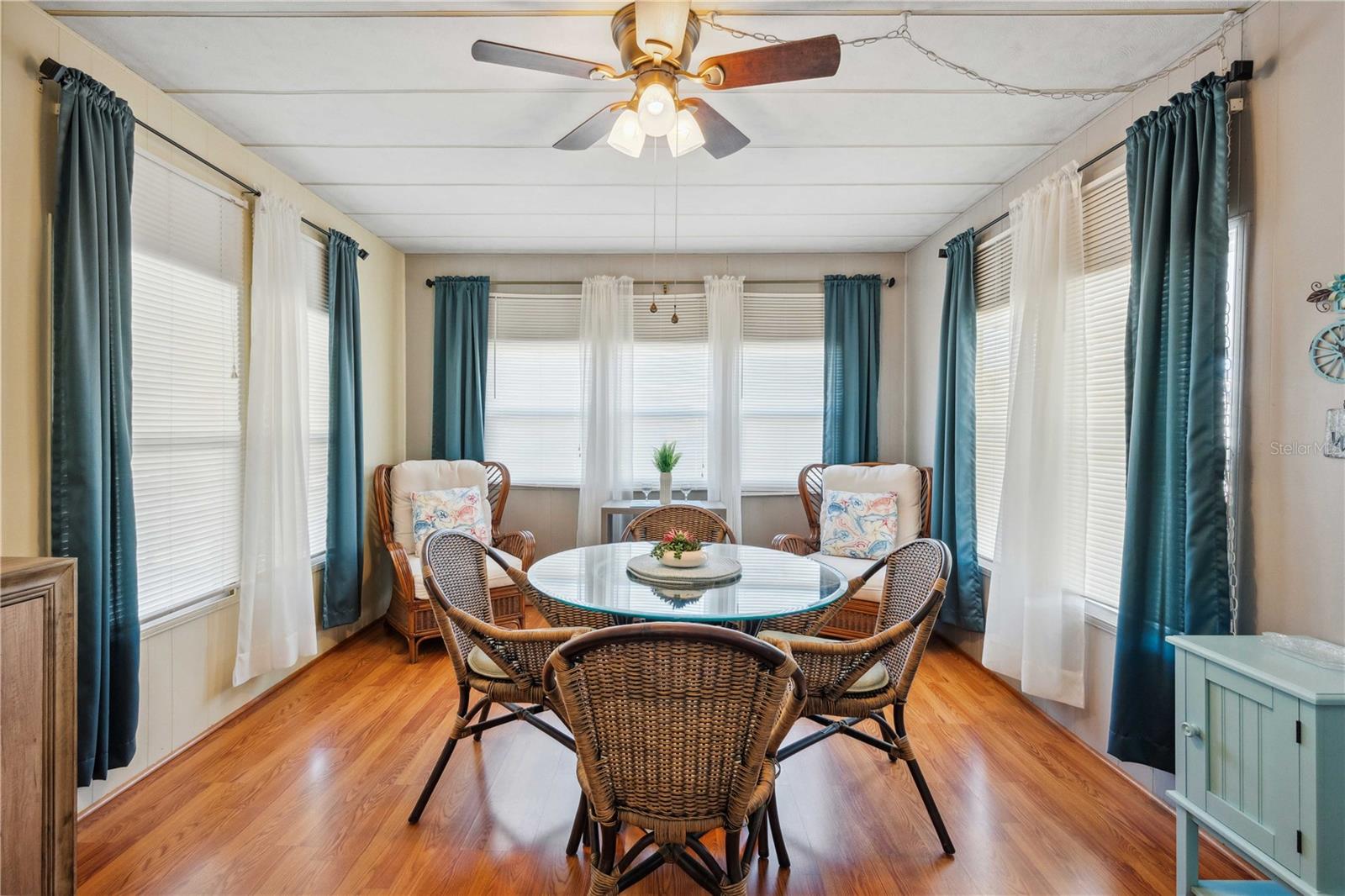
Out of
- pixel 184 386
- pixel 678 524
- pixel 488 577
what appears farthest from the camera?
pixel 488 577

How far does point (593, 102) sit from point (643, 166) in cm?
61

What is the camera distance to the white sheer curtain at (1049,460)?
263cm

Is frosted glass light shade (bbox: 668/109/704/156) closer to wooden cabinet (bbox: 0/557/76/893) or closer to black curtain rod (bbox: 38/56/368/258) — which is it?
black curtain rod (bbox: 38/56/368/258)

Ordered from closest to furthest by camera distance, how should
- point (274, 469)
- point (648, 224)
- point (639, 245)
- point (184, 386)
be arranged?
point (184, 386), point (274, 469), point (648, 224), point (639, 245)

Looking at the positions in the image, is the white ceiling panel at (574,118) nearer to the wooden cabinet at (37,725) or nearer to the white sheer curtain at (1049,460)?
the white sheer curtain at (1049,460)

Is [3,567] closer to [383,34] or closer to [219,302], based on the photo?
[219,302]

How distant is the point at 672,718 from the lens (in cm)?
139

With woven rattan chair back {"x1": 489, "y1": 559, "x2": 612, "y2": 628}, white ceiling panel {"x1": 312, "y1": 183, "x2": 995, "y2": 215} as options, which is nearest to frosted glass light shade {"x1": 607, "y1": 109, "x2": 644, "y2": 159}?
white ceiling panel {"x1": 312, "y1": 183, "x2": 995, "y2": 215}

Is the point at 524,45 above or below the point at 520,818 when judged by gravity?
above

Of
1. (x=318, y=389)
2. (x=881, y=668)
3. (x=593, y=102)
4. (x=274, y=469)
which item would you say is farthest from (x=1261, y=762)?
(x=318, y=389)

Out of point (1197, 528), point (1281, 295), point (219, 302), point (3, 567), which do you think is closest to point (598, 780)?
point (3, 567)

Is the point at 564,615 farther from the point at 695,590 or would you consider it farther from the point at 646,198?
the point at 646,198

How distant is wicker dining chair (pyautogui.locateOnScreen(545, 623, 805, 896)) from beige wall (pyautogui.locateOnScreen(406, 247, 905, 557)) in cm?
324

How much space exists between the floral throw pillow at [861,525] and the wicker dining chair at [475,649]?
7.15ft
